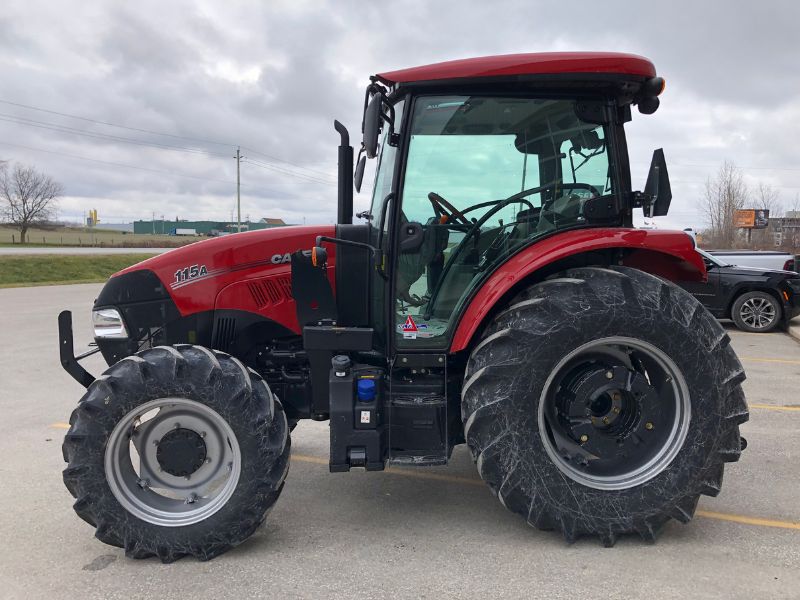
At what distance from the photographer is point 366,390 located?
3.14 m

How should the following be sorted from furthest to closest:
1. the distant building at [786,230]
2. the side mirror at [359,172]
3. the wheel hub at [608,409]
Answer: the distant building at [786,230], the side mirror at [359,172], the wheel hub at [608,409]

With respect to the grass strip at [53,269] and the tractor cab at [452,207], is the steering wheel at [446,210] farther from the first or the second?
the grass strip at [53,269]

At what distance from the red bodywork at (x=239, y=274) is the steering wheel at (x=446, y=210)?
2.33 feet

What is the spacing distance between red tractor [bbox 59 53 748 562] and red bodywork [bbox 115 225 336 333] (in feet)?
0.05

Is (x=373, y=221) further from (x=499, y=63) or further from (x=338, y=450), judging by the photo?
(x=338, y=450)

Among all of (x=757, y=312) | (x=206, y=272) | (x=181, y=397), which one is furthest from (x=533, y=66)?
(x=757, y=312)

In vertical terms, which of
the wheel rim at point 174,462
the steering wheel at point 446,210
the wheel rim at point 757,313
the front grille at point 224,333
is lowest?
the wheel rim at point 174,462

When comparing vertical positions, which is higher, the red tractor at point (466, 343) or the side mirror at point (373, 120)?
the side mirror at point (373, 120)

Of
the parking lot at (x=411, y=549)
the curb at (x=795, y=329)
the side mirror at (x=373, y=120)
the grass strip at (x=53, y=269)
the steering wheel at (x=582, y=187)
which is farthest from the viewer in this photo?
the grass strip at (x=53, y=269)

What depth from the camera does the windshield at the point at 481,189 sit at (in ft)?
10.4

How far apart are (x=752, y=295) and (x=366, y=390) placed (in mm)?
10304

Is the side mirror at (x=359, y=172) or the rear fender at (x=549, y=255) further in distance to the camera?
the side mirror at (x=359, y=172)

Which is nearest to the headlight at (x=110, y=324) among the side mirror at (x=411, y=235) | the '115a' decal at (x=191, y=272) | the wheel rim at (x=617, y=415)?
the '115a' decal at (x=191, y=272)

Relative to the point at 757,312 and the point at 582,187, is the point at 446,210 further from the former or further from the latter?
the point at 757,312
